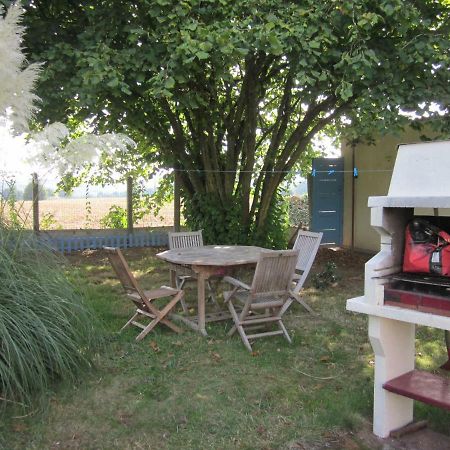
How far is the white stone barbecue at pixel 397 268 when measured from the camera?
2988 mm

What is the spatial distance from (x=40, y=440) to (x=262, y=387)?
1.69m

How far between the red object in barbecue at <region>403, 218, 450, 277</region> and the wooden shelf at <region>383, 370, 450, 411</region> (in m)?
0.75

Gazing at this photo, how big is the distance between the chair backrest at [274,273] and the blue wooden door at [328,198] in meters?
6.57

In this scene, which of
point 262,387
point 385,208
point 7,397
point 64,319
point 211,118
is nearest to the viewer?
point 385,208

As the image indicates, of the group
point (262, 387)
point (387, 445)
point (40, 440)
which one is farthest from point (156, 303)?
point (387, 445)

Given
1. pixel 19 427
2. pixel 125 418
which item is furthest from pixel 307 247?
pixel 19 427

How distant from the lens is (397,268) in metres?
3.27

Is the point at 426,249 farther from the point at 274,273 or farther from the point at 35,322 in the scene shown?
the point at 35,322

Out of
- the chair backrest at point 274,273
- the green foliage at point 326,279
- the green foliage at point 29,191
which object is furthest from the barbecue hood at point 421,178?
the green foliage at point 326,279

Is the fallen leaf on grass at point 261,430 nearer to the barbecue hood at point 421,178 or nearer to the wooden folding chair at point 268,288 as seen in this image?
the wooden folding chair at point 268,288

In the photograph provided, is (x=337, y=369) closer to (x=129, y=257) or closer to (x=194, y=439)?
(x=194, y=439)

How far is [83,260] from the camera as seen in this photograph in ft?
32.8

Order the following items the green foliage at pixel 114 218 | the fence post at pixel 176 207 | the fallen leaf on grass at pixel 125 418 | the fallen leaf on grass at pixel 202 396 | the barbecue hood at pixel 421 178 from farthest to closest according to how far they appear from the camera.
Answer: the green foliage at pixel 114 218, the fence post at pixel 176 207, the fallen leaf on grass at pixel 202 396, the fallen leaf on grass at pixel 125 418, the barbecue hood at pixel 421 178

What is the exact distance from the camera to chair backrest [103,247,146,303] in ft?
16.4
